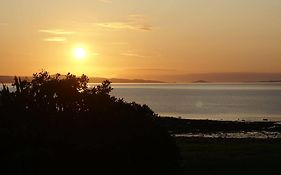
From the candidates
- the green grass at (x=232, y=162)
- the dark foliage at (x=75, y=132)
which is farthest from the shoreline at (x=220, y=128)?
the dark foliage at (x=75, y=132)

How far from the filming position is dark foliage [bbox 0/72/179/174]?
13922 mm

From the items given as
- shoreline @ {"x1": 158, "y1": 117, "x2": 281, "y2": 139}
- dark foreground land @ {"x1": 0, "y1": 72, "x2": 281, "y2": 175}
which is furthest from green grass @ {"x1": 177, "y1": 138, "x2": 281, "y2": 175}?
shoreline @ {"x1": 158, "y1": 117, "x2": 281, "y2": 139}

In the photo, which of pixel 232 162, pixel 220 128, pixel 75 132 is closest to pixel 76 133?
pixel 75 132

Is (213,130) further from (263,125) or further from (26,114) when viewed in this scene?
(26,114)

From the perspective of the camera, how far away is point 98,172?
14.2m

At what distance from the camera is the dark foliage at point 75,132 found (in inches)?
548

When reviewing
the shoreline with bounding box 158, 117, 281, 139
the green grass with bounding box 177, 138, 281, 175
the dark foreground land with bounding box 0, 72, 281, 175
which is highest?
the dark foreground land with bounding box 0, 72, 281, 175

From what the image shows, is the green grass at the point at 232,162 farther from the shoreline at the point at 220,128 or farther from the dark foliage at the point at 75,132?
the shoreline at the point at 220,128

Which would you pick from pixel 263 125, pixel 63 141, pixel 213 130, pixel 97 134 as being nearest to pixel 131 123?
pixel 97 134

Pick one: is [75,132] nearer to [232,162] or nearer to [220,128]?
[232,162]

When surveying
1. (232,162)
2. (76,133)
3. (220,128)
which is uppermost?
(76,133)

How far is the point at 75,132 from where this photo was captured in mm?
14344

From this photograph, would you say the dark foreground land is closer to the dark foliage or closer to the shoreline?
the dark foliage

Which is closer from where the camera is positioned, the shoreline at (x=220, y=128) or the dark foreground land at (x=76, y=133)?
the dark foreground land at (x=76, y=133)
